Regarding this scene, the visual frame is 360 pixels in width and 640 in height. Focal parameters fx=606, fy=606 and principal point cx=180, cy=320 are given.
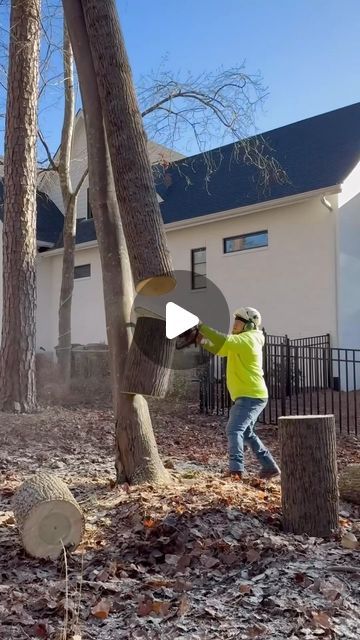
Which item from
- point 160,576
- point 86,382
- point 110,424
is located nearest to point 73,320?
point 86,382

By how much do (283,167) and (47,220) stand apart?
9.96m

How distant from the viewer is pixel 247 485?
560cm

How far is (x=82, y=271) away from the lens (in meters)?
20.9

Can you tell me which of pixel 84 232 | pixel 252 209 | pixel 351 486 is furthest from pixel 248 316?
pixel 84 232

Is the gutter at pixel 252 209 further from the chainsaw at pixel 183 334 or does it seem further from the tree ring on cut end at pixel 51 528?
the tree ring on cut end at pixel 51 528

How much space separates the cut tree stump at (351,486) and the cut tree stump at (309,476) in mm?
1186

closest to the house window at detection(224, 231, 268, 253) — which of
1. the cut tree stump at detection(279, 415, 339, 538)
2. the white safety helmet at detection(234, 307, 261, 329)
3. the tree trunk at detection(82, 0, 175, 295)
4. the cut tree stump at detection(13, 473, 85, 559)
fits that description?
the white safety helmet at detection(234, 307, 261, 329)

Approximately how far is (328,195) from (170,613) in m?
12.4

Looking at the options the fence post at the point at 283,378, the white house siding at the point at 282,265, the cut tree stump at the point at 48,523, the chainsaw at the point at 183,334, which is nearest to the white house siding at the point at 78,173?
the white house siding at the point at 282,265

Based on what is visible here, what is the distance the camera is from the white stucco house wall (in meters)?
14.3

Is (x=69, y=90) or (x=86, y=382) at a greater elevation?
(x=69, y=90)

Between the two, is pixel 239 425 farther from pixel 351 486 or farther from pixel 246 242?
pixel 246 242

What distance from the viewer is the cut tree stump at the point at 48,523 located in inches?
155

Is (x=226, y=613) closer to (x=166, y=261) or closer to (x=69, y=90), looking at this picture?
(x=166, y=261)
